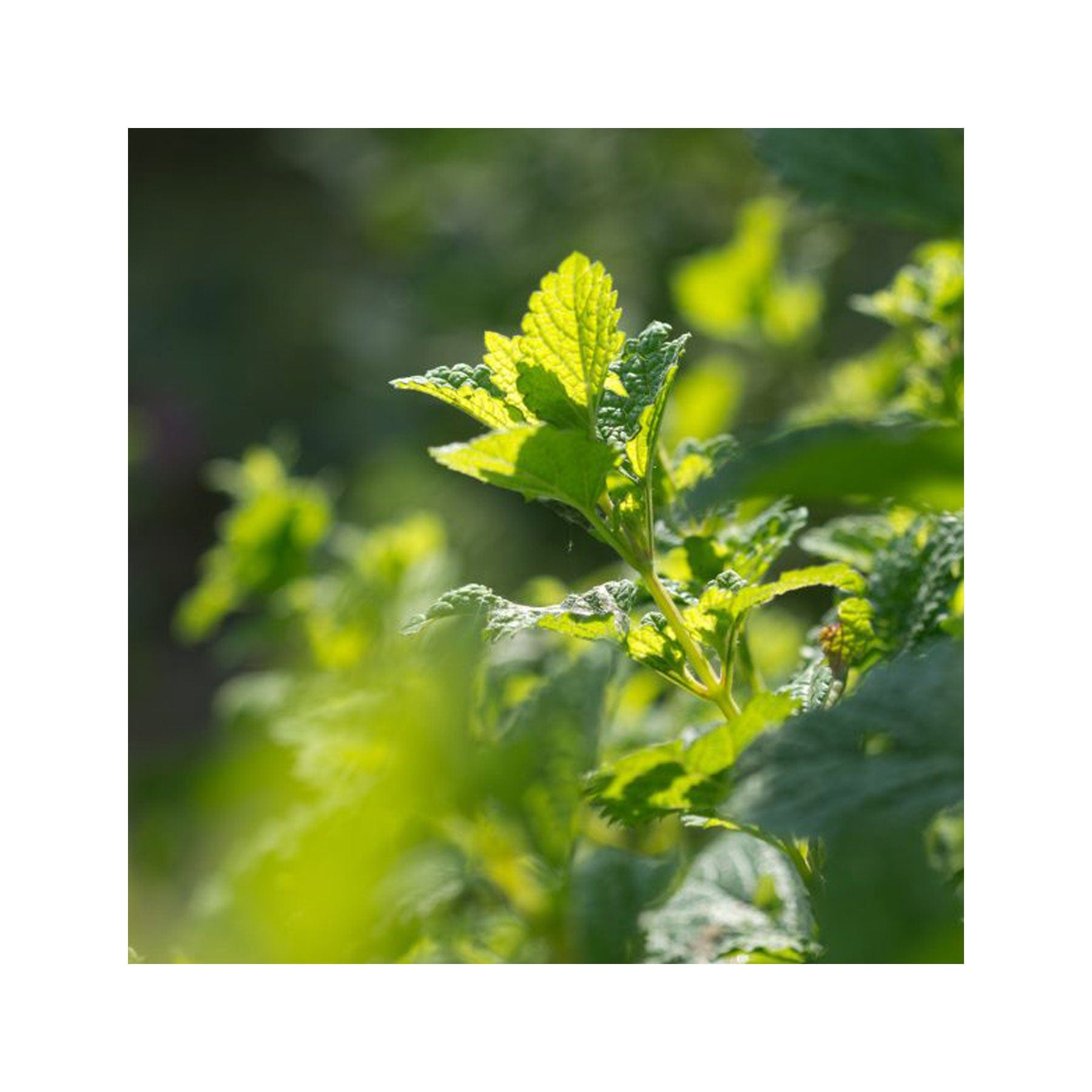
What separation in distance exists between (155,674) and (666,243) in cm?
155

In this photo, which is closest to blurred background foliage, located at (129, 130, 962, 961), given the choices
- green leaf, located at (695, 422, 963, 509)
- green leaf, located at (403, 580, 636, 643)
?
green leaf, located at (695, 422, 963, 509)

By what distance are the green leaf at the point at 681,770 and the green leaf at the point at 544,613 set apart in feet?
0.21

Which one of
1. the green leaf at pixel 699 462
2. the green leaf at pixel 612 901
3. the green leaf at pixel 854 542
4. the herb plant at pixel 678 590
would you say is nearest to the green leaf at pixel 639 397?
the herb plant at pixel 678 590

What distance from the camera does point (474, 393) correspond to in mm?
618

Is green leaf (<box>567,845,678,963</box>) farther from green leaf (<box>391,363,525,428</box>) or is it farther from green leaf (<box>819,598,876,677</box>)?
green leaf (<box>391,363,525,428</box>)

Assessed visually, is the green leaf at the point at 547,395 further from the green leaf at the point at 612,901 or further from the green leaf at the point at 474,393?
the green leaf at the point at 612,901

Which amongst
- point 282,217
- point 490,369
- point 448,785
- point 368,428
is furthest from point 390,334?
point 490,369

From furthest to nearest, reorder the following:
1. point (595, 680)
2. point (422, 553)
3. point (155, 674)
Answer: point (155, 674) → point (422, 553) → point (595, 680)

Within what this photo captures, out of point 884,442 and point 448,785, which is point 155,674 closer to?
point 448,785

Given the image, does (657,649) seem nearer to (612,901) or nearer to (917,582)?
(917,582)

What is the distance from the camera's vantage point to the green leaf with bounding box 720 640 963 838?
51 cm
